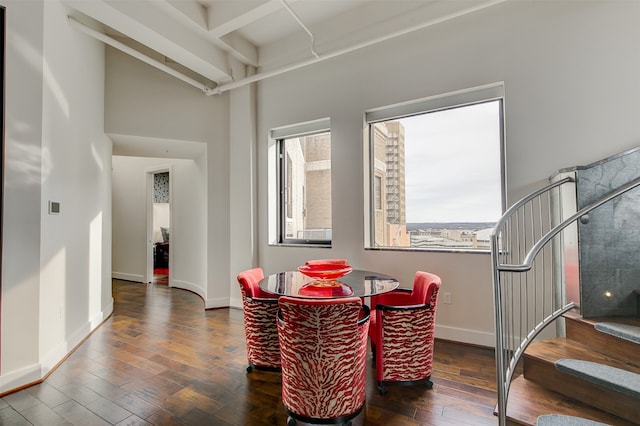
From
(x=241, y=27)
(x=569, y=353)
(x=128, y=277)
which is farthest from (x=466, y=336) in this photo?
(x=128, y=277)

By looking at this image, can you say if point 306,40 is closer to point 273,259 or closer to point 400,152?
point 400,152

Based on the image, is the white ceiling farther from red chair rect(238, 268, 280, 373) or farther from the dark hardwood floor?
the dark hardwood floor

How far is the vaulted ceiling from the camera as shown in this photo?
10.2ft

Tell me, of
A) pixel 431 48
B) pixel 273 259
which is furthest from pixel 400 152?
pixel 273 259

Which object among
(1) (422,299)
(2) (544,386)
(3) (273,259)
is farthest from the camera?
(3) (273,259)

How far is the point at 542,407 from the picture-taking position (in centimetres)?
183

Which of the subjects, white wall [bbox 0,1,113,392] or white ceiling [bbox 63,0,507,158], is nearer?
white wall [bbox 0,1,113,392]

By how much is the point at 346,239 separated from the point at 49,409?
2852 millimetres

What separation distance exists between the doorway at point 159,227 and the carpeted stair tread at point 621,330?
6480 mm

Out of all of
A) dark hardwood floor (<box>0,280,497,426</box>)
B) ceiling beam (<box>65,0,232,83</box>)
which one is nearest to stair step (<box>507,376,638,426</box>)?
dark hardwood floor (<box>0,280,497,426</box>)

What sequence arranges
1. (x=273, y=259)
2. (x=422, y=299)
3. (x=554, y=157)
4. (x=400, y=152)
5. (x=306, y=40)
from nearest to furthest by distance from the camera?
1. (x=422, y=299)
2. (x=554, y=157)
3. (x=400, y=152)
4. (x=306, y=40)
5. (x=273, y=259)

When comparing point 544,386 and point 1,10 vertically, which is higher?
point 1,10

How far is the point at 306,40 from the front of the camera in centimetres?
402

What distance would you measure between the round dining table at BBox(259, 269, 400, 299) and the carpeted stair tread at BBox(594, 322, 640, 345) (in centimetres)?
128
